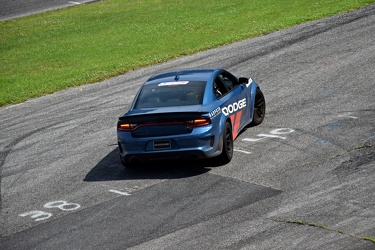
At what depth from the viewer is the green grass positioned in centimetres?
2506

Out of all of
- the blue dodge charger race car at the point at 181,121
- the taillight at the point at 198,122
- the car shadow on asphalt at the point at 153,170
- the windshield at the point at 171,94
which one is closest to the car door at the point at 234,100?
the blue dodge charger race car at the point at 181,121

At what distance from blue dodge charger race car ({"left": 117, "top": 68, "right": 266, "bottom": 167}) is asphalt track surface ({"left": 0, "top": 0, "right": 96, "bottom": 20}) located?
2504 cm

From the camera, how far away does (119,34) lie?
31.4 metres

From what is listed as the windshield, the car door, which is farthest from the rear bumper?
the car door

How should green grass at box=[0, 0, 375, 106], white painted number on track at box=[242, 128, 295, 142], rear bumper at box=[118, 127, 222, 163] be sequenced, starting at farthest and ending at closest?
green grass at box=[0, 0, 375, 106] → white painted number on track at box=[242, 128, 295, 142] → rear bumper at box=[118, 127, 222, 163]

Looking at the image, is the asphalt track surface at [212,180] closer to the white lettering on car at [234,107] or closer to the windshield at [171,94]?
the white lettering on car at [234,107]

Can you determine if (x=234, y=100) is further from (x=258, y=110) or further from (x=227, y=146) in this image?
(x=258, y=110)

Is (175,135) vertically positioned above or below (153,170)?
above

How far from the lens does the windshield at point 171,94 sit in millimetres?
13859

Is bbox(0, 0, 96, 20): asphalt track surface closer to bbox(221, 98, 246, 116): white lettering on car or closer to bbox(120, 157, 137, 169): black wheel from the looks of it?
bbox(221, 98, 246, 116): white lettering on car

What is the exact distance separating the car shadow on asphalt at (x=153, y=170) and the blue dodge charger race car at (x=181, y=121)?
0.23 m

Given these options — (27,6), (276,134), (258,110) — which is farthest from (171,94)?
(27,6)

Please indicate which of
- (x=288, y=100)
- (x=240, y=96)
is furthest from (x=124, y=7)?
(x=240, y=96)

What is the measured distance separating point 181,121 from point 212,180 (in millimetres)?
1075
